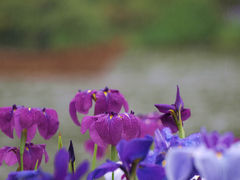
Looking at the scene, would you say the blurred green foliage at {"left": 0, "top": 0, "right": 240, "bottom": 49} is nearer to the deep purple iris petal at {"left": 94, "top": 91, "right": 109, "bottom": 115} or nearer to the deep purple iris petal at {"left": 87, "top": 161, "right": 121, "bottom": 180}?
the deep purple iris petal at {"left": 94, "top": 91, "right": 109, "bottom": 115}

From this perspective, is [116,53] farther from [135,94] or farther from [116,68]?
[135,94]

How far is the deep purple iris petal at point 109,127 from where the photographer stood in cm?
35

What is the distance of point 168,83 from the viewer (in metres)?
5.00

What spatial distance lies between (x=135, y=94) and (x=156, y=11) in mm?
5732

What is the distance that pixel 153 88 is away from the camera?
473 centimetres

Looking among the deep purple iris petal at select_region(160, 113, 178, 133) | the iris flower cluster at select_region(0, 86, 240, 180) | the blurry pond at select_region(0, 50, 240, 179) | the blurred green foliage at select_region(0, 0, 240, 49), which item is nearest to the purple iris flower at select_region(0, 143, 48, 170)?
the iris flower cluster at select_region(0, 86, 240, 180)

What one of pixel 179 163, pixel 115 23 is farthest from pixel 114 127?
pixel 115 23

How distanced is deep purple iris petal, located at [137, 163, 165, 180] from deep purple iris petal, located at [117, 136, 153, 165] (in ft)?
0.06

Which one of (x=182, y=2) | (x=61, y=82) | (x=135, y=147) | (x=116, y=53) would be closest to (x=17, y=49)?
(x=116, y=53)

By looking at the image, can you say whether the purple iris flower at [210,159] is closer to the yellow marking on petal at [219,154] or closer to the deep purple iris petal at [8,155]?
the yellow marking on petal at [219,154]

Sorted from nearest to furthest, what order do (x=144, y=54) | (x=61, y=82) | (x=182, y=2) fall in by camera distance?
1. (x=61, y=82)
2. (x=144, y=54)
3. (x=182, y=2)

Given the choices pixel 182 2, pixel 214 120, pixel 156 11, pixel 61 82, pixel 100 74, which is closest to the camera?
pixel 214 120

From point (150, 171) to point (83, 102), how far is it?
5.9 inches

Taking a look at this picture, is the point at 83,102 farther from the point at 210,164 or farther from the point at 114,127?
the point at 210,164
